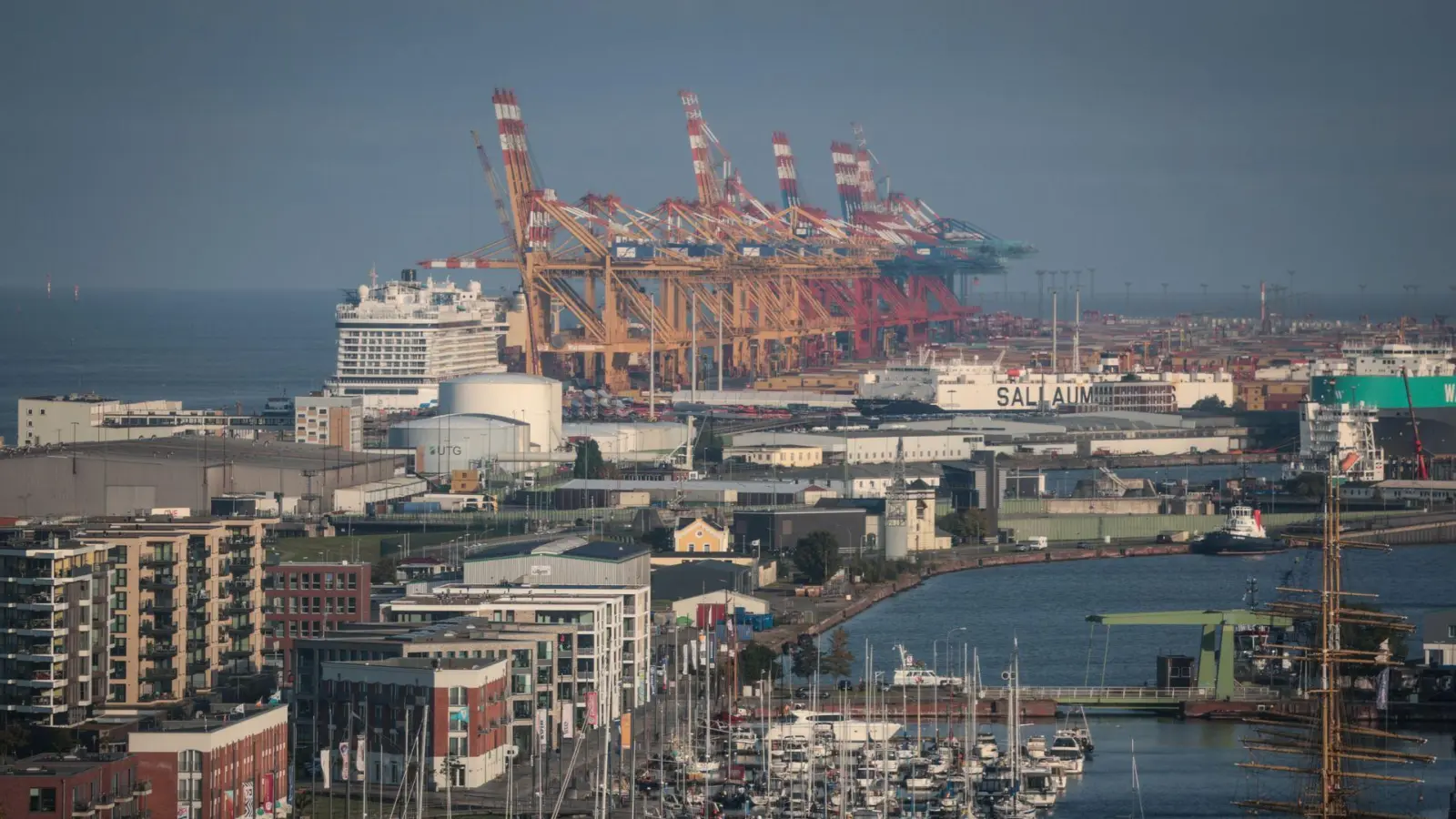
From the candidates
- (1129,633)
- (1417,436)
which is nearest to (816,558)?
(1129,633)

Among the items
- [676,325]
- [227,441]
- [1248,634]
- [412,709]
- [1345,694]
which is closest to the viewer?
[412,709]

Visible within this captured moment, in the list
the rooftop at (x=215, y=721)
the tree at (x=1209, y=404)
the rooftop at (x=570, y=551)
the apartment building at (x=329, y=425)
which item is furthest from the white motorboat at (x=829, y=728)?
the tree at (x=1209, y=404)

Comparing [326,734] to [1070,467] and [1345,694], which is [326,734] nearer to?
[1345,694]

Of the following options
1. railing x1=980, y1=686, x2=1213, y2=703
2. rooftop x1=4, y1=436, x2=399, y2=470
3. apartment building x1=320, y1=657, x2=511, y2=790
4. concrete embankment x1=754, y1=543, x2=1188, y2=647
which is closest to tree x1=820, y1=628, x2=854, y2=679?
concrete embankment x1=754, y1=543, x2=1188, y2=647

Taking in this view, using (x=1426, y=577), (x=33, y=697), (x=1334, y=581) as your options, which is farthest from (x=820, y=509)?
(x=1334, y=581)

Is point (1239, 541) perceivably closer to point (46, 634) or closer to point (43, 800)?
point (46, 634)

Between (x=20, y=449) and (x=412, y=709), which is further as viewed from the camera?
(x=20, y=449)

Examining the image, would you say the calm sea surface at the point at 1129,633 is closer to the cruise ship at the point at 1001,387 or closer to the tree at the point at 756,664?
the tree at the point at 756,664
